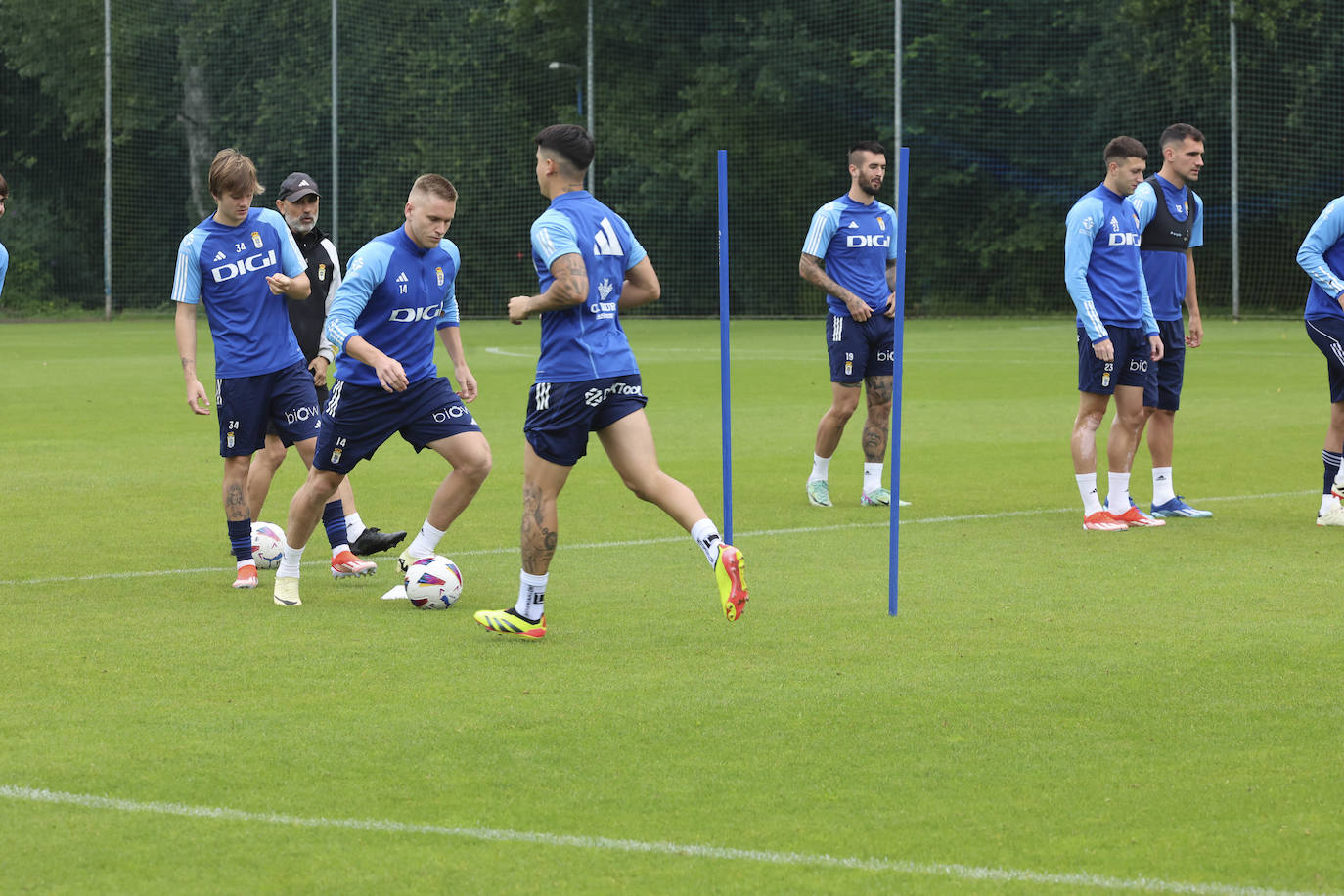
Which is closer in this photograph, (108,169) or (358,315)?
(358,315)

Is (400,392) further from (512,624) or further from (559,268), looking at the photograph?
(559,268)

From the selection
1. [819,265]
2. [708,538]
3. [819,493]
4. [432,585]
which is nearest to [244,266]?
[432,585]

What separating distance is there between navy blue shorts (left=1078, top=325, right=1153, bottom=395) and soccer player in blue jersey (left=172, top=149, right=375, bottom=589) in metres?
4.59

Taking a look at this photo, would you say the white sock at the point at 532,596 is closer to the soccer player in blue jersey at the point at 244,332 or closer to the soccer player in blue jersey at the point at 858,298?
the soccer player in blue jersey at the point at 244,332

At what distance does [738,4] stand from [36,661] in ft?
137

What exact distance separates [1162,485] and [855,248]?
2634mm

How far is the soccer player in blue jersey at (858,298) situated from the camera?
11711mm

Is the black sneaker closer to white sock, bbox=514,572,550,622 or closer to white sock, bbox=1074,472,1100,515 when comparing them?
white sock, bbox=514,572,550,622

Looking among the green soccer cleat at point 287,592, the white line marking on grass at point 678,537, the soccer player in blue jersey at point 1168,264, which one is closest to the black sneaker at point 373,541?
the white line marking on grass at point 678,537

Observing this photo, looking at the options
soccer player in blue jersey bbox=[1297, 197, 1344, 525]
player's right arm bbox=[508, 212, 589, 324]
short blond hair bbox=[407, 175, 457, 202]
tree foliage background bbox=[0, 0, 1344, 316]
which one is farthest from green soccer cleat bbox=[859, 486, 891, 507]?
tree foliage background bbox=[0, 0, 1344, 316]

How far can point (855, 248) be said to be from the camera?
39.2 feet

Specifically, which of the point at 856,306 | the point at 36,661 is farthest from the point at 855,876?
the point at 856,306

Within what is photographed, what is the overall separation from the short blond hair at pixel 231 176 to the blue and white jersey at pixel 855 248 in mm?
4667

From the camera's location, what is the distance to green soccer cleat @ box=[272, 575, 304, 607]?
794 cm
